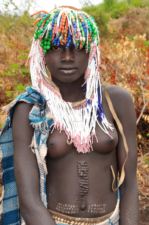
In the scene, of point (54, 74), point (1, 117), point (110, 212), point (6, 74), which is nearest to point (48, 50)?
point (54, 74)

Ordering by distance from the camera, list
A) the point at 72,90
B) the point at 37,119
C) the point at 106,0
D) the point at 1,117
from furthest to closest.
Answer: the point at 106,0 → the point at 1,117 → the point at 72,90 → the point at 37,119

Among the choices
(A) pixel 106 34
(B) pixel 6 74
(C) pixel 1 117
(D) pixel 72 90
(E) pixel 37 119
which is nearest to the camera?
(E) pixel 37 119

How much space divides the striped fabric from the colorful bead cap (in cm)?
22

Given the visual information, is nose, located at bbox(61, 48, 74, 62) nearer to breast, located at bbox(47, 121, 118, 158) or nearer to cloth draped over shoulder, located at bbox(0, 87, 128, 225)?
cloth draped over shoulder, located at bbox(0, 87, 128, 225)

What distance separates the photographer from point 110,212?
7.38 ft

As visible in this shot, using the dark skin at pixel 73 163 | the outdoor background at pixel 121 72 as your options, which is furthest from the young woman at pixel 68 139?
the outdoor background at pixel 121 72

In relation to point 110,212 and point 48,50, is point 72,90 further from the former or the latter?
point 110,212

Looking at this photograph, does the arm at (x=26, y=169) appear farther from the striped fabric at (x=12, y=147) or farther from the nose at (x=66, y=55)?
the nose at (x=66, y=55)

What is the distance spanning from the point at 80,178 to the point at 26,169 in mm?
241

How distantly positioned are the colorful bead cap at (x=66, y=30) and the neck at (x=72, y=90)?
0.17m

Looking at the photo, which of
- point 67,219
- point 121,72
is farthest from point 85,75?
point 121,72

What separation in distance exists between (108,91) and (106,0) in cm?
2301

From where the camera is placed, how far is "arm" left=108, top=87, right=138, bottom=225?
2250 millimetres

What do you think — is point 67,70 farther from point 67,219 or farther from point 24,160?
point 67,219
